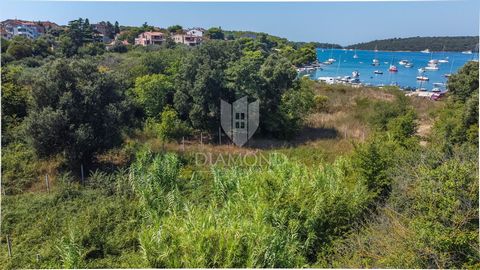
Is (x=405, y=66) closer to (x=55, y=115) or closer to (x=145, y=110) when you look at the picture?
(x=145, y=110)

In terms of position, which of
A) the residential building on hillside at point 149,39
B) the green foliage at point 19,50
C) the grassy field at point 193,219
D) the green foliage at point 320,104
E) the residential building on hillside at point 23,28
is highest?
the residential building on hillside at point 23,28

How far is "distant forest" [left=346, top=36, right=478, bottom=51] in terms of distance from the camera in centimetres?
6229

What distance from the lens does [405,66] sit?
223 ft

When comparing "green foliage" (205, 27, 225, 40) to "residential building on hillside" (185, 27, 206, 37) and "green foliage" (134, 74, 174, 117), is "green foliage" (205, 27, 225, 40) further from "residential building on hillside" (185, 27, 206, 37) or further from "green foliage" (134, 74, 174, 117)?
"green foliage" (134, 74, 174, 117)

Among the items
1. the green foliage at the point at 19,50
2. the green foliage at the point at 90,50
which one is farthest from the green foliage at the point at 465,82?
the green foliage at the point at 19,50

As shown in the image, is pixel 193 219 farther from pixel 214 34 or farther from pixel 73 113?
pixel 214 34

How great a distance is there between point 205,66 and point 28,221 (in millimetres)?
7755

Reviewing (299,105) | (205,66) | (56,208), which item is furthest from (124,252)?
(299,105)

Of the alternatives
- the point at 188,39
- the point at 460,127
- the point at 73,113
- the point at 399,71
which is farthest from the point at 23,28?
the point at 399,71

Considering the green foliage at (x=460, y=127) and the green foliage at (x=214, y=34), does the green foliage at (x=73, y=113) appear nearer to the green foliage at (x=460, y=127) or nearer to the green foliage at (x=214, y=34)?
the green foliage at (x=460, y=127)
